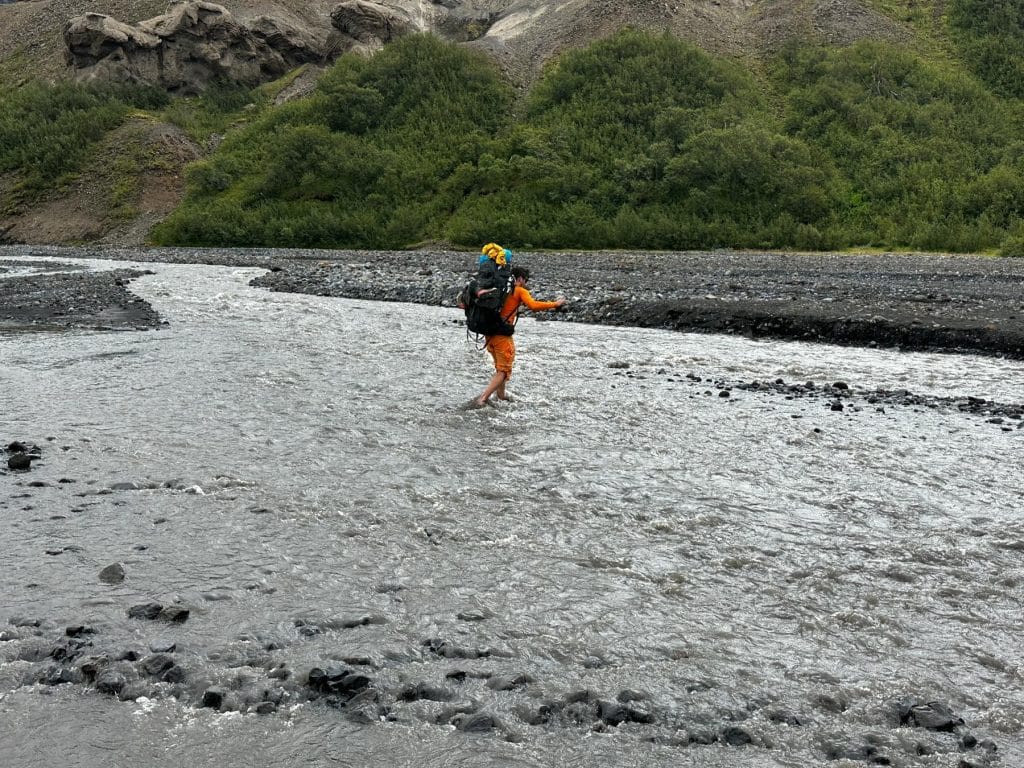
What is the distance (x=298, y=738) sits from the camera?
15.6ft

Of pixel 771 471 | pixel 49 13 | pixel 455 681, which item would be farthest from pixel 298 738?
pixel 49 13

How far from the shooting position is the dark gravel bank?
19.7m

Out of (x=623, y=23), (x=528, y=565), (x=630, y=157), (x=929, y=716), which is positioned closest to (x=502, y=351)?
(x=528, y=565)

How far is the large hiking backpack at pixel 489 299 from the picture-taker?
1312 centimetres

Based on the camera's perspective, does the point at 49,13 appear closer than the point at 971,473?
No

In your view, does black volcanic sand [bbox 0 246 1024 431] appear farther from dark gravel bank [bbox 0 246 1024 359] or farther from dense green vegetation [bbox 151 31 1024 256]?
dense green vegetation [bbox 151 31 1024 256]

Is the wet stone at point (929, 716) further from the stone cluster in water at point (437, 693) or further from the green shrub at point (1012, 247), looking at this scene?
the green shrub at point (1012, 247)

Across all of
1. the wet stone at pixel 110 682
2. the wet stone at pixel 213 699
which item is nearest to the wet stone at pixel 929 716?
the wet stone at pixel 213 699

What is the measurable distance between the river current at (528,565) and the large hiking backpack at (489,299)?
4.68 ft

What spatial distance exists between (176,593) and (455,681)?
2694 mm

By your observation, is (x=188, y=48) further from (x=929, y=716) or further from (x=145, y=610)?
(x=929, y=716)

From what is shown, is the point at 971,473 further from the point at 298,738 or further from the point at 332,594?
the point at 298,738

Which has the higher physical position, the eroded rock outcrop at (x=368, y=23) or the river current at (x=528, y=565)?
the eroded rock outcrop at (x=368, y=23)

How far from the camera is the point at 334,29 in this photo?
11775cm
